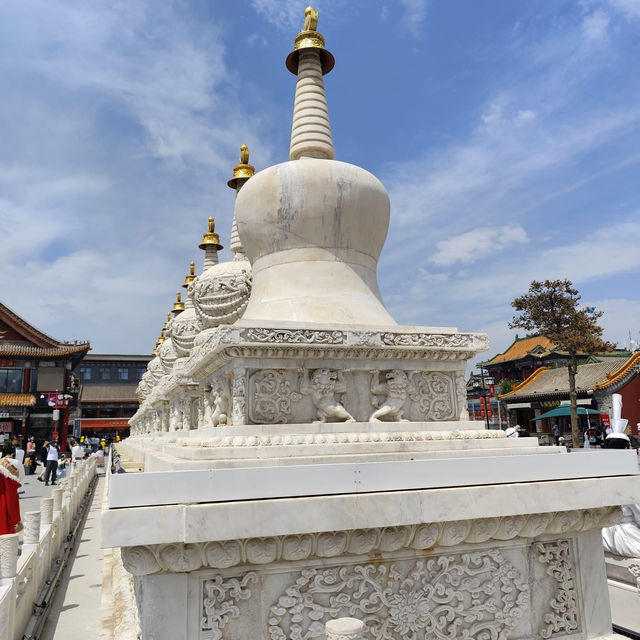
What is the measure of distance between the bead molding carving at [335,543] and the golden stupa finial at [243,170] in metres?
8.89

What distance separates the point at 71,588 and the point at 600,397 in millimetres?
33092

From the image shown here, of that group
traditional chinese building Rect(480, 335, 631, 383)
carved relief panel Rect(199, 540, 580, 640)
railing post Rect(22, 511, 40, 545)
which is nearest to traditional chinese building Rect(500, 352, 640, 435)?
traditional chinese building Rect(480, 335, 631, 383)

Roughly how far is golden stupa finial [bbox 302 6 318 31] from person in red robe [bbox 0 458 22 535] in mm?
8782

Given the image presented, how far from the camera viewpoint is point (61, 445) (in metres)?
42.2

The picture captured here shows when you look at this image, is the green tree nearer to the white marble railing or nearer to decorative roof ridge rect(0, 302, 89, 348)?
the white marble railing

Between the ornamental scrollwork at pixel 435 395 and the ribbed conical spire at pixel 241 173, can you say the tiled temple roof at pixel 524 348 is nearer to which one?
the ribbed conical spire at pixel 241 173

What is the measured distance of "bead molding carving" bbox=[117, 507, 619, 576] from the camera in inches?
145

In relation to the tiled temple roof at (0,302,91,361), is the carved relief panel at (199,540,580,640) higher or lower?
lower

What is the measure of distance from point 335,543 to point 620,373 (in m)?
34.4

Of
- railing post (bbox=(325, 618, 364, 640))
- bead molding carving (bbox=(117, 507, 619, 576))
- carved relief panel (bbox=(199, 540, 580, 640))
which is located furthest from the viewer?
carved relief panel (bbox=(199, 540, 580, 640))

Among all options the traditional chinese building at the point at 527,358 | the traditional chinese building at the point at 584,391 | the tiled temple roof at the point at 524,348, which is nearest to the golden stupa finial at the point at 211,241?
the traditional chinese building at the point at 584,391

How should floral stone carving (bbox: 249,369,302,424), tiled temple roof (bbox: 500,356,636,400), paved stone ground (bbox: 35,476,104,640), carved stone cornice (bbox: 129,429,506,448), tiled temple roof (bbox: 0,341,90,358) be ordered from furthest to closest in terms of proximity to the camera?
tiled temple roof (bbox: 0,341,90,358) < tiled temple roof (bbox: 500,356,636,400) < paved stone ground (bbox: 35,476,104,640) < floral stone carving (bbox: 249,369,302,424) < carved stone cornice (bbox: 129,429,506,448)

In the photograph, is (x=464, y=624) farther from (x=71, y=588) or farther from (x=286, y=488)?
(x=71, y=588)

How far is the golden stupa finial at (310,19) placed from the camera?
7.76 metres
